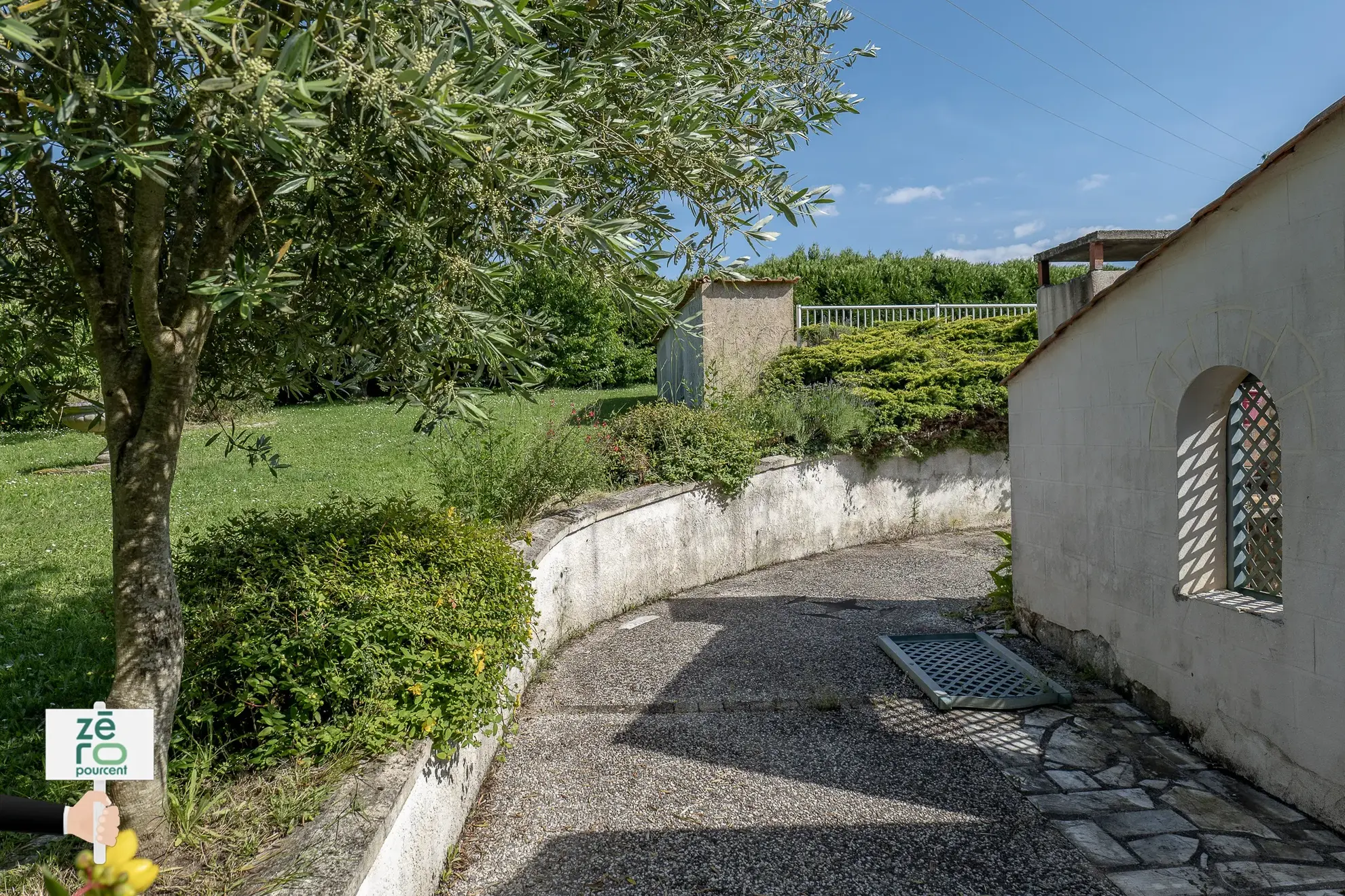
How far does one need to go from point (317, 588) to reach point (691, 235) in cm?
255

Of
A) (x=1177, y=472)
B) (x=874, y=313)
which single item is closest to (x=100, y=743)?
(x=1177, y=472)

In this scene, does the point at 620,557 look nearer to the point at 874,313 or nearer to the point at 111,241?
the point at 111,241

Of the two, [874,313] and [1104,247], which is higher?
[874,313]

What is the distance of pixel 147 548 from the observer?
3.26m

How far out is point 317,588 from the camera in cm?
412

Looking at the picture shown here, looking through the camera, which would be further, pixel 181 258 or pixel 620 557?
pixel 620 557

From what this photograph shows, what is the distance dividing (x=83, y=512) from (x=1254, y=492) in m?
10.7

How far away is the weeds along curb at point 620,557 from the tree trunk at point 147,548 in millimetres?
785

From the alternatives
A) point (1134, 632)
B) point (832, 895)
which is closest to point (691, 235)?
point (832, 895)

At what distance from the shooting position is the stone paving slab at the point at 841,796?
384 centimetres

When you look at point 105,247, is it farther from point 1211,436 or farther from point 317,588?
point 1211,436

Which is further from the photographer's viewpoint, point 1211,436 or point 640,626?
point 640,626

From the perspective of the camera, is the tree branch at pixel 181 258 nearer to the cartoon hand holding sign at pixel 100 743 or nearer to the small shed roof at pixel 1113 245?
the cartoon hand holding sign at pixel 100 743

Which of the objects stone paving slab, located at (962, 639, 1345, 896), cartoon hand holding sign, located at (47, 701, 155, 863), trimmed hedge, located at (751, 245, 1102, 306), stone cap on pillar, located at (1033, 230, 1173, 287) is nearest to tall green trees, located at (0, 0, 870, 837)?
cartoon hand holding sign, located at (47, 701, 155, 863)
